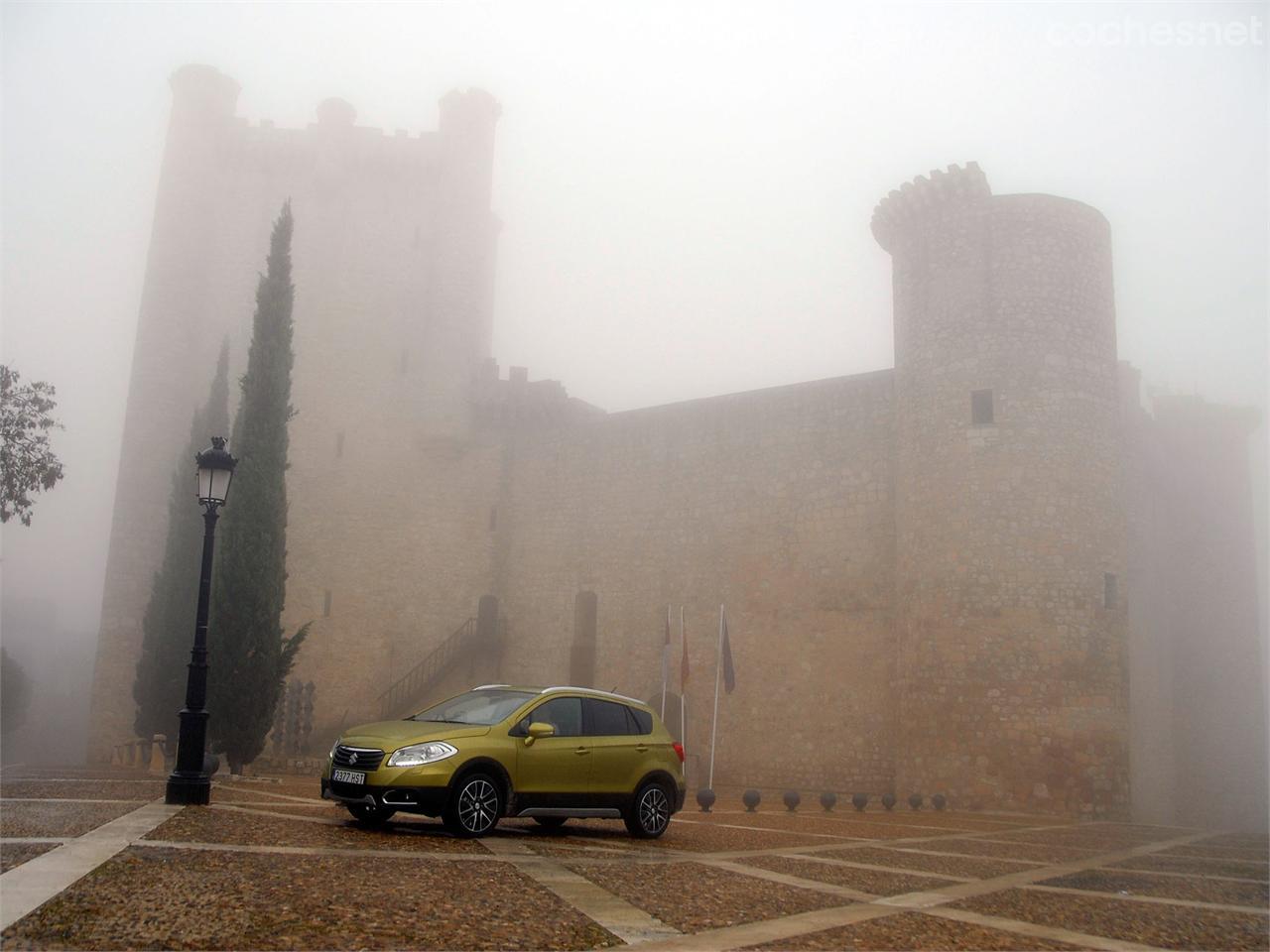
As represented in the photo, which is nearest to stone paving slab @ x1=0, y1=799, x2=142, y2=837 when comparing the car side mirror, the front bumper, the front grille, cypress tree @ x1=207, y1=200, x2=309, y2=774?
the front grille

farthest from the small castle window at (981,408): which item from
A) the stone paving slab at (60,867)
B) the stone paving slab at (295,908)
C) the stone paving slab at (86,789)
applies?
the stone paving slab at (60,867)

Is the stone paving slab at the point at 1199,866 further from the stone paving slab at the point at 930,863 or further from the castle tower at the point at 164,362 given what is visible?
the castle tower at the point at 164,362

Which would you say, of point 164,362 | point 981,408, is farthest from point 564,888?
point 164,362

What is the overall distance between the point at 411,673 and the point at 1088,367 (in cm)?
1754

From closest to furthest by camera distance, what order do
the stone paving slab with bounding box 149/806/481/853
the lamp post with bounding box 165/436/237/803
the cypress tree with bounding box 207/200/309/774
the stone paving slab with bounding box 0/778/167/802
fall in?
1. the stone paving slab with bounding box 149/806/481/853
2. the lamp post with bounding box 165/436/237/803
3. the stone paving slab with bounding box 0/778/167/802
4. the cypress tree with bounding box 207/200/309/774

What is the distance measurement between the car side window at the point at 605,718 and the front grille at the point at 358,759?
210cm

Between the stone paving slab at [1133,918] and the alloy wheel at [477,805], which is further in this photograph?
the alloy wheel at [477,805]

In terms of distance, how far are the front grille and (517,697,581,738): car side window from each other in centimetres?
143

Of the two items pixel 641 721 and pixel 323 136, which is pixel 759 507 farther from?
pixel 323 136

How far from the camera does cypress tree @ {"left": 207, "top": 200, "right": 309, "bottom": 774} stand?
17375mm

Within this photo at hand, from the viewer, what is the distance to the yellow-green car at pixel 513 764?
8.38 meters

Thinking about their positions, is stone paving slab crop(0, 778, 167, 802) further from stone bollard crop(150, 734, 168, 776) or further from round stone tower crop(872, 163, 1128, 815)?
round stone tower crop(872, 163, 1128, 815)

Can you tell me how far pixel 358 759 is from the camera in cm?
859

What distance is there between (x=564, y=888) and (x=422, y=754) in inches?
97.2
